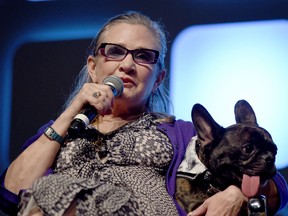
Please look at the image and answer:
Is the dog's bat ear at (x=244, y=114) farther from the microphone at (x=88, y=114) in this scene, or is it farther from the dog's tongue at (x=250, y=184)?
the microphone at (x=88, y=114)

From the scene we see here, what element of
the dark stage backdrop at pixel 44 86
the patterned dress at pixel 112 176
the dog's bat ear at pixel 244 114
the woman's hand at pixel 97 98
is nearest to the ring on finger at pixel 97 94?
the woman's hand at pixel 97 98

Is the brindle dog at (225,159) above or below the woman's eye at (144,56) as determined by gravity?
below

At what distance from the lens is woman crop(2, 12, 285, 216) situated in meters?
1.22

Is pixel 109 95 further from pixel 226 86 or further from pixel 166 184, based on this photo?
pixel 226 86

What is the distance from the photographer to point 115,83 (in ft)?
5.04

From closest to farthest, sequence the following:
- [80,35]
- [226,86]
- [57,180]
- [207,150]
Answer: [57,180] → [207,150] → [226,86] → [80,35]

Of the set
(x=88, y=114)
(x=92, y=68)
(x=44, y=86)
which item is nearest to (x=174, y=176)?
(x=88, y=114)

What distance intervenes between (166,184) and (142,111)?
367 millimetres

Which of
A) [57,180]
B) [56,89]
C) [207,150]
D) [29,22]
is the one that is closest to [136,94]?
[207,150]

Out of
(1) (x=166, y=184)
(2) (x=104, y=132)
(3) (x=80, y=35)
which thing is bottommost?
(1) (x=166, y=184)

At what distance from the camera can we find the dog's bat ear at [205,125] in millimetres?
1361

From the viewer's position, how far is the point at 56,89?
7.58 feet

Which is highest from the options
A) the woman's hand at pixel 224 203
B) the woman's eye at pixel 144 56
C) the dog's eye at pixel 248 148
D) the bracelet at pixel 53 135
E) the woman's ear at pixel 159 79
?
the woman's eye at pixel 144 56

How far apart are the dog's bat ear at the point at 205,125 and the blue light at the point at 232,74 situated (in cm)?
66
